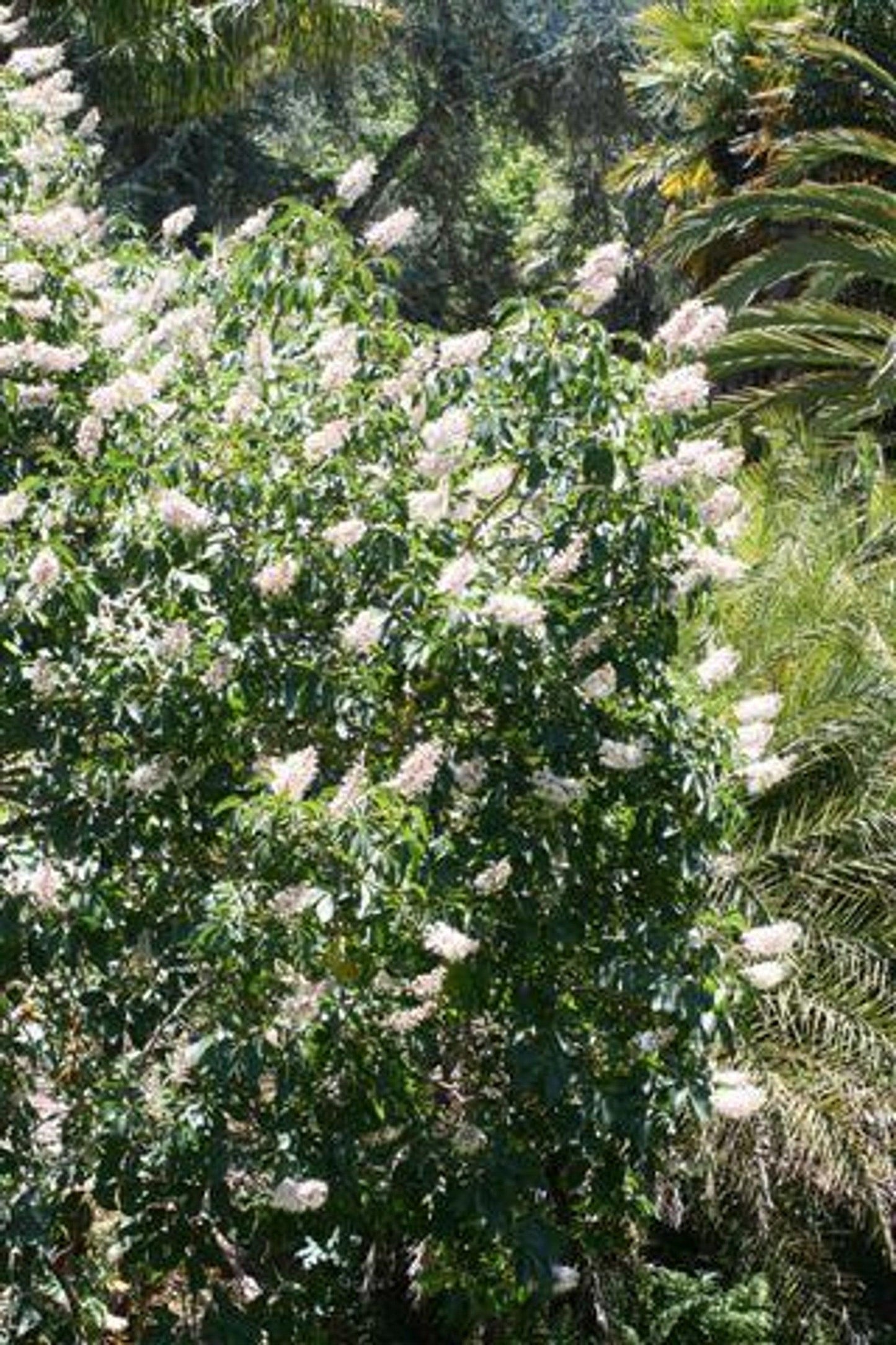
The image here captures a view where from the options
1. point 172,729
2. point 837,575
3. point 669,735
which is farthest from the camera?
point 837,575

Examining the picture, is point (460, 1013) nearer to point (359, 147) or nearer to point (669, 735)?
point (669, 735)

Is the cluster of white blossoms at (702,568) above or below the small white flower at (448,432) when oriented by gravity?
below

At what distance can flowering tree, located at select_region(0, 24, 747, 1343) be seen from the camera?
14.2 ft

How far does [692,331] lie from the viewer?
4.71 m

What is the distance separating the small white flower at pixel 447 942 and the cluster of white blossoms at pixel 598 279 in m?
1.37

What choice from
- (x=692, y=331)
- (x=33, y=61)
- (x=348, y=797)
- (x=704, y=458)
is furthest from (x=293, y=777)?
(x=33, y=61)

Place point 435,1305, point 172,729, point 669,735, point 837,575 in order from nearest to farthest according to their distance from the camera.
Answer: point 172,729
point 669,735
point 435,1305
point 837,575

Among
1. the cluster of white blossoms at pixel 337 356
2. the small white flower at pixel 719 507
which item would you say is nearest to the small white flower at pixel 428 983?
the small white flower at pixel 719 507

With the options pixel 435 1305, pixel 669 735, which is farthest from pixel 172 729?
pixel 435 1305

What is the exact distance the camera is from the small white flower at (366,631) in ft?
14.2

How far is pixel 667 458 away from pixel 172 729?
3.85 feet

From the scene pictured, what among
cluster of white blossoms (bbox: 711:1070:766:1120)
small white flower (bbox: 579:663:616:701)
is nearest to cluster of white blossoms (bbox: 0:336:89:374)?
small white flower (bbox: 579:663:616:701)

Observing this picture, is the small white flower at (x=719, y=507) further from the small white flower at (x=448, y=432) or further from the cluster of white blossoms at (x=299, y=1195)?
the cluster of white blossoms at (x=299, y=1195)

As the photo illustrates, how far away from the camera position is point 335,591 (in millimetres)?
4582
